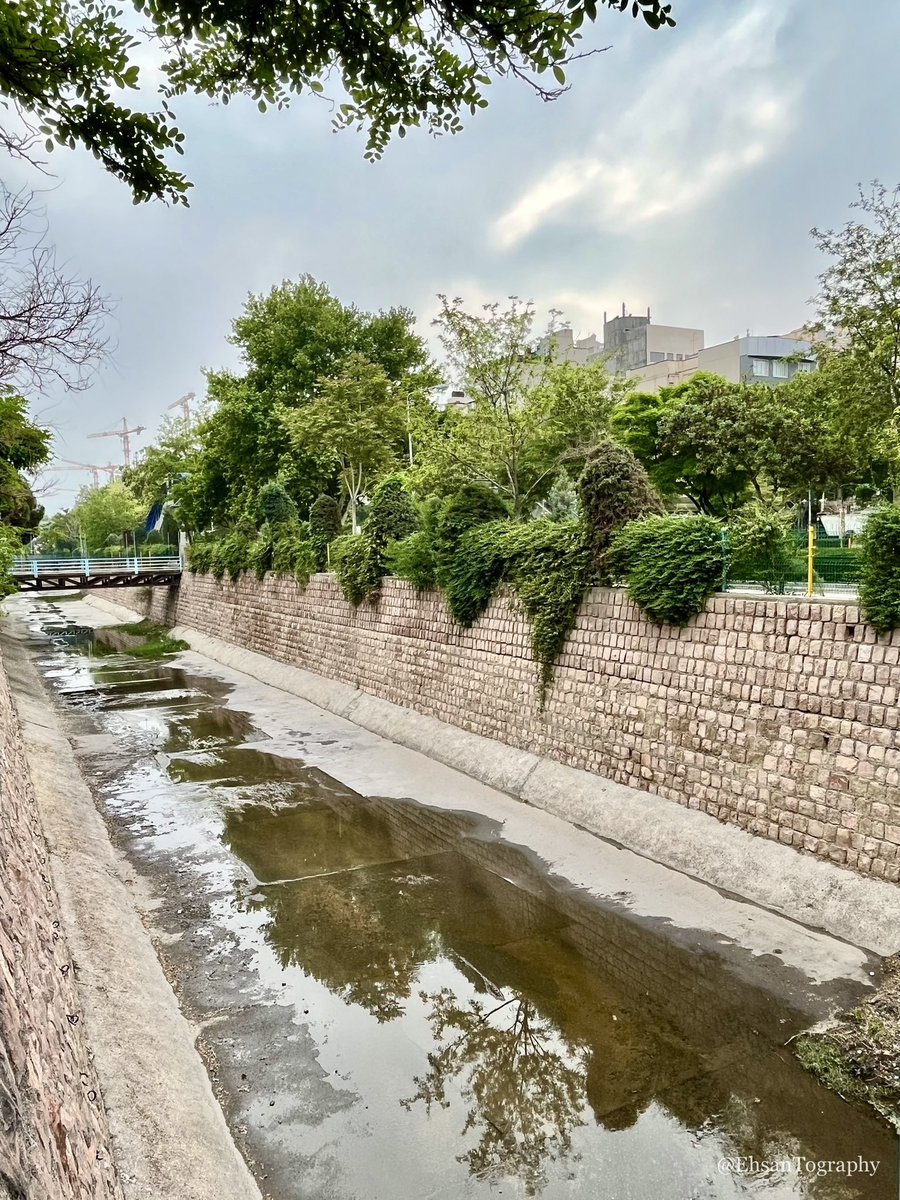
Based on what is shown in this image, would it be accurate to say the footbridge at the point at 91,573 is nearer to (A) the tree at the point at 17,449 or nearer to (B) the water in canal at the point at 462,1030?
(A) the tree at the point at 17,449

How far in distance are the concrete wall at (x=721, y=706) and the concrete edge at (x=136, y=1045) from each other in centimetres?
561

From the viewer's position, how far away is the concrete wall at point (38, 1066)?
6.12 ft

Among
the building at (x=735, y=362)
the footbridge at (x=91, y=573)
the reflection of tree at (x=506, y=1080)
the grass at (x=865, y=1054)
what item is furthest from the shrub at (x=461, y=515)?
the building at (x=735, y=362)

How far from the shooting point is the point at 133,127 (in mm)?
2936

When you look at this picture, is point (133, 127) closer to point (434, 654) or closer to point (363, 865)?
point (363, 865)

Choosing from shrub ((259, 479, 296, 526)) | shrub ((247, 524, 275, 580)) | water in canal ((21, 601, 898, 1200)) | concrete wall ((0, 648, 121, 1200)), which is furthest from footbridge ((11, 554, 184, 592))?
concrete wall ((0, 648, 121, 1200))

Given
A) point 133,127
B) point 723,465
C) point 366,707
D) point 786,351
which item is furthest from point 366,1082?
point 786,351

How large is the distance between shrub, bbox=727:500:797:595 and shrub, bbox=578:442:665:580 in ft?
4.61

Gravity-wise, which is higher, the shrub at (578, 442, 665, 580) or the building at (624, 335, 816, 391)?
the building at (624, 335, 816, 391)

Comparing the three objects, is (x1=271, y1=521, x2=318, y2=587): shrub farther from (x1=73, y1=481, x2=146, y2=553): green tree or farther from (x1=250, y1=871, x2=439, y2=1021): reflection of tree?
(x1=73, y1=481, x2=146, y2=553): green tree

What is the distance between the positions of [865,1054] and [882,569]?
3.87m

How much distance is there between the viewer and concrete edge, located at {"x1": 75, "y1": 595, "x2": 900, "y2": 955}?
664 cm

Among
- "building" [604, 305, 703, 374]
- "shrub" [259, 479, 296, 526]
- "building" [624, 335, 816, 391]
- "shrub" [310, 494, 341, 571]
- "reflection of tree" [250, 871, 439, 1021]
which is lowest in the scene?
"reflection of tree" [250, 871, 439, 1021]

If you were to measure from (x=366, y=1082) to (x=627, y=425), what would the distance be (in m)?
20.8
